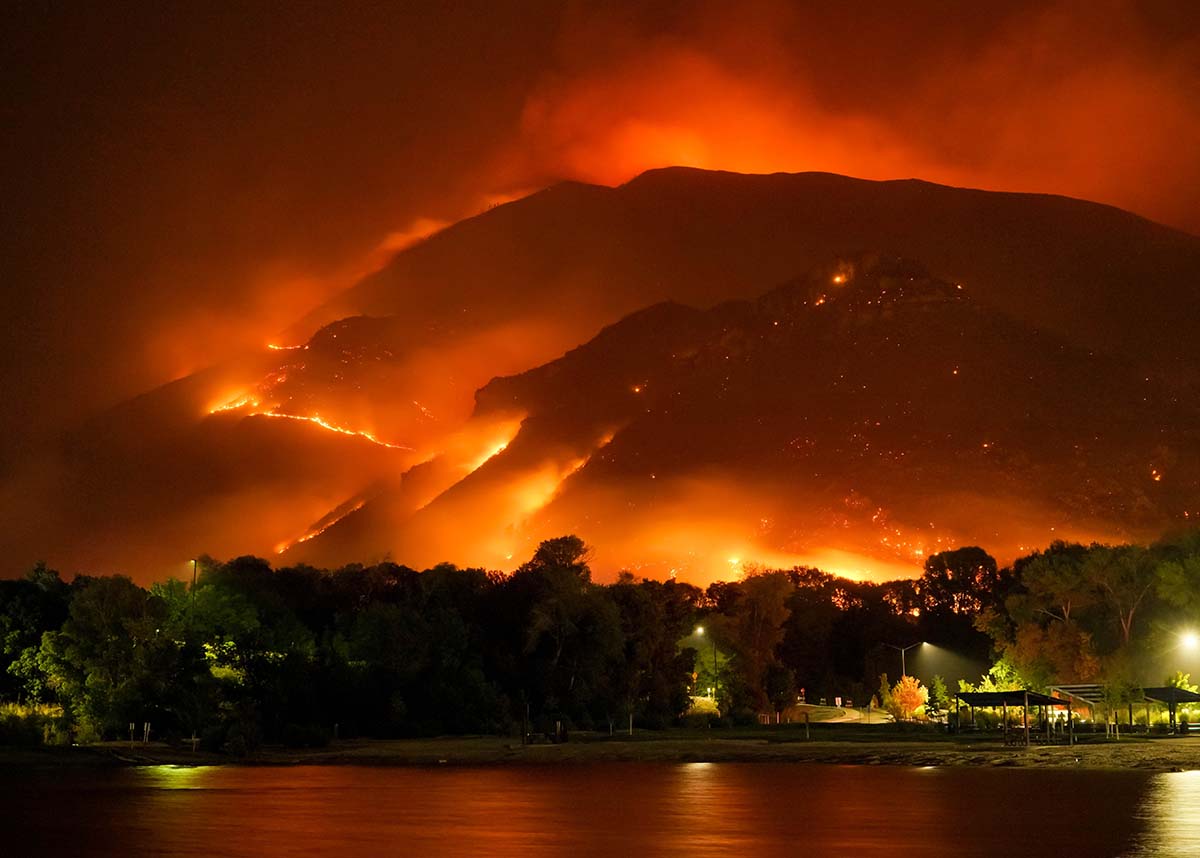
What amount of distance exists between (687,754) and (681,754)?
9.7 inches

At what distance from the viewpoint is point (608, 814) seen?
3089cm

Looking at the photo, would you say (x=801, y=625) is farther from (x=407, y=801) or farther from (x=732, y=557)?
(x=407, y=801)

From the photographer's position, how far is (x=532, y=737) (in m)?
66.1

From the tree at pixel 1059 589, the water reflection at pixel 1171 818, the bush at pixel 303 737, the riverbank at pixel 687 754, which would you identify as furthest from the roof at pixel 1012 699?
the bush at pixel 303 737

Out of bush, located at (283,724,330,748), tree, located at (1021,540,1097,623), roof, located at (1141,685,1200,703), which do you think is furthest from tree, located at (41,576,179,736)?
tree, located at (1021,540,1097,623)

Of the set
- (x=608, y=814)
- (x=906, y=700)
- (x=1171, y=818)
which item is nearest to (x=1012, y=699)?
(x=906, y=700)

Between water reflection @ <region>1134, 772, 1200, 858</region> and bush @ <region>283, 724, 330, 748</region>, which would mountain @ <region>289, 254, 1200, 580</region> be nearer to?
bush @ <region>283, 724, 330, 748</region>

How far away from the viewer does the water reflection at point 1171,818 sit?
2322 centimetres

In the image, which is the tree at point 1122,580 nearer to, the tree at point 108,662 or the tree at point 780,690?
the tree at point 780,690

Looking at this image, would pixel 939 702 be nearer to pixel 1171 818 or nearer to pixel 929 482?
pixel 1171 818

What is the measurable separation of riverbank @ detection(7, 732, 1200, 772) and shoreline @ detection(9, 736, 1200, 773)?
4cm

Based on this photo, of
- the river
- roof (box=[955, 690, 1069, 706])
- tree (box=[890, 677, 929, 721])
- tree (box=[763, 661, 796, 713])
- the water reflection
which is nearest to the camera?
the water reflection

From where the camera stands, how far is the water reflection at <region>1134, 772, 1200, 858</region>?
23.2m

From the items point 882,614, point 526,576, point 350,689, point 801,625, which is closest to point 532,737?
point 350,689
